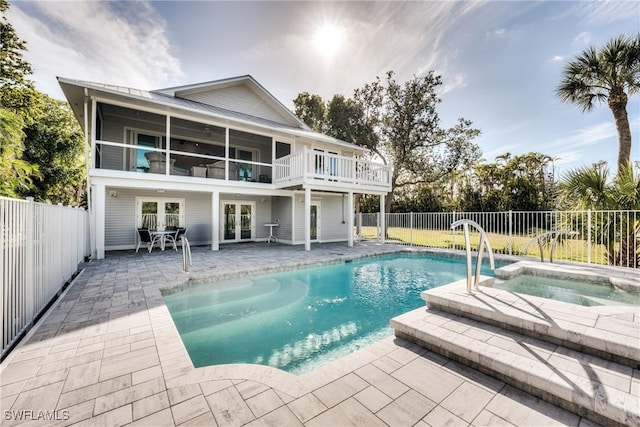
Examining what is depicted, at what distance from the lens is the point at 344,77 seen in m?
16.4

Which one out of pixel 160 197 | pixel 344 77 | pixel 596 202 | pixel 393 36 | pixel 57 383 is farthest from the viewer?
pixel 344 77

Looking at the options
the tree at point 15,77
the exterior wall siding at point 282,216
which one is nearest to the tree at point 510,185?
the exterior wall siding at point 282,216

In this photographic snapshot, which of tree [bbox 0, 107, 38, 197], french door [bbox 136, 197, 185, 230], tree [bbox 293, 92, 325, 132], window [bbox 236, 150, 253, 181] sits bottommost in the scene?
french door [bbox 136, 197, 185, 230]

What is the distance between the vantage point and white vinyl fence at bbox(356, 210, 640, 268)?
22.4 ft

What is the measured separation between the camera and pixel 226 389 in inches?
83.5

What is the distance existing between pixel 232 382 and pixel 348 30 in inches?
429

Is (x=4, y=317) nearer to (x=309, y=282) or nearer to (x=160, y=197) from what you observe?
(x=309, y=282)

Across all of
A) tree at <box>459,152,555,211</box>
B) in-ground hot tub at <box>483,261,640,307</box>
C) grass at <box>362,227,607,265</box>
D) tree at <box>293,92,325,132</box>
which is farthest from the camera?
tree at <box>293,92,325,132</box>

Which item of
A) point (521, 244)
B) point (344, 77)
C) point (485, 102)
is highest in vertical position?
point (344, 77)

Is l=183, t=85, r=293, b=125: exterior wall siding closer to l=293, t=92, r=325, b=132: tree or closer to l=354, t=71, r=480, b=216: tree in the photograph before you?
l=354, t=71, r=480, b=216: tree

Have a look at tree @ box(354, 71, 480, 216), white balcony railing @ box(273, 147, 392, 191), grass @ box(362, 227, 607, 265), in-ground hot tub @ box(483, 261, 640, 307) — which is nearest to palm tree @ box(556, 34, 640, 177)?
grass @ box(362, 227, 607, 265)

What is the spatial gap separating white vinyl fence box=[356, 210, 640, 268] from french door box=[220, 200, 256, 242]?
8460 millimetres

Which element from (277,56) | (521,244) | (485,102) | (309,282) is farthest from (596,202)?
(277,56)

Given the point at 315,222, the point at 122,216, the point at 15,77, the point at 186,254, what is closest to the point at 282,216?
the point at 315,222
